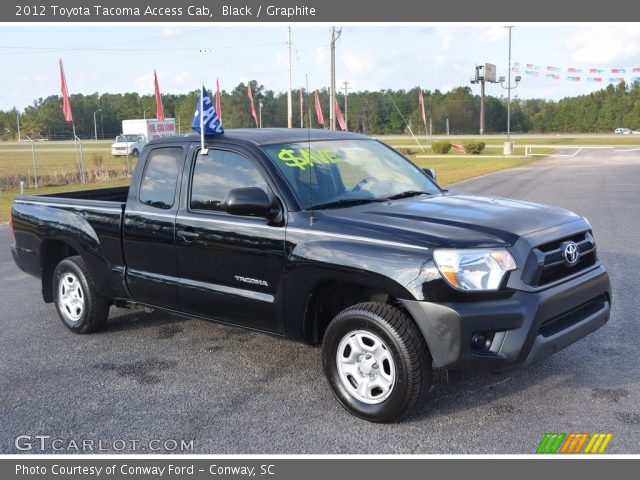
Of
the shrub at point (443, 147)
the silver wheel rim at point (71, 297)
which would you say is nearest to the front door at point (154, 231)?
the silver wheel rim at point (71, 297)

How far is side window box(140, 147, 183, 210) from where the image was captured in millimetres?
5414

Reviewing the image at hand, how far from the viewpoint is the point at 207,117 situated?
205 inches

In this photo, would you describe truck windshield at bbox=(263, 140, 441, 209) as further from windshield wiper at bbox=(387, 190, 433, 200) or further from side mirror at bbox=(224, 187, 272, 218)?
side mirror at bbox=(224, 187, 272, 218)

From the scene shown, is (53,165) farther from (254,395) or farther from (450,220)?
(450,220)

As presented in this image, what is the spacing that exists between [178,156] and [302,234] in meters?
1.52

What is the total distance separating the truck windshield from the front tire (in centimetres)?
93

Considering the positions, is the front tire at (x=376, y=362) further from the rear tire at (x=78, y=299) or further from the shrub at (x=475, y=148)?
the shrub at (x=475, y=148)

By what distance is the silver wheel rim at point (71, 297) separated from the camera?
6.26 meters

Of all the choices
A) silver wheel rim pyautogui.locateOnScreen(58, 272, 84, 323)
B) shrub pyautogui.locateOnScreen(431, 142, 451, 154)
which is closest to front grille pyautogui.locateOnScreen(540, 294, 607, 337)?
silver wheel rim pyautogui.locateOnScreen(58, 272, 84, 323)

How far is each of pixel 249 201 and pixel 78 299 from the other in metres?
2.64

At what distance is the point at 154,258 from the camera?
5.46 meters

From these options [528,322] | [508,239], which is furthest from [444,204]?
[528,322]

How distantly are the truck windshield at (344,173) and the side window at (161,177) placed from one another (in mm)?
903
